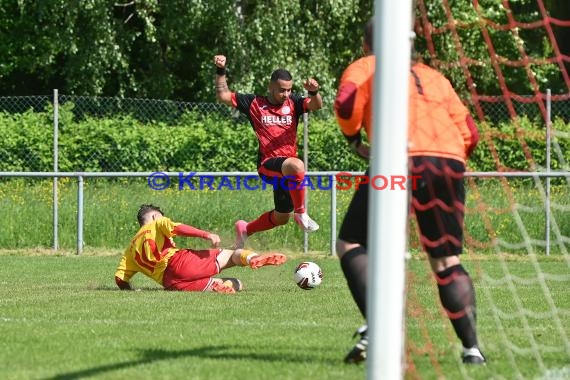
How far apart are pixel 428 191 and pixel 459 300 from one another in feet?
2.02

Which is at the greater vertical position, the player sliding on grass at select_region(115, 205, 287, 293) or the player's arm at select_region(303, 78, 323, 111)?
the player's arm at select_region(303, 78, 323, 111)

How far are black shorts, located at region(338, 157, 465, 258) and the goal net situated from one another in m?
0.51

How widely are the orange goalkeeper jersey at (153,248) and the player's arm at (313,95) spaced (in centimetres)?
173

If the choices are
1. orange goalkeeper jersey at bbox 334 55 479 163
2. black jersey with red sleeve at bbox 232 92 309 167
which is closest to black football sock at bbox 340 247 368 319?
orange goalkeeper jersey at bbox 334 55 479 163

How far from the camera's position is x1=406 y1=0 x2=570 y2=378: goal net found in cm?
664

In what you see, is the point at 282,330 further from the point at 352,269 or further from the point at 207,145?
the point at 207,145

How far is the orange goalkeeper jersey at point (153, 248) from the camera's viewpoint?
Result: 1003cm

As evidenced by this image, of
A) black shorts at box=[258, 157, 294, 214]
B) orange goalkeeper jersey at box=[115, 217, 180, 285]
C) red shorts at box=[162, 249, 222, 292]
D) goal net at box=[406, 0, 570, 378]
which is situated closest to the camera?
goal net at box=[406, 0, 570, 378]

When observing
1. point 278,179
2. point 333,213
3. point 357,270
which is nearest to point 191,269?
point 278,179

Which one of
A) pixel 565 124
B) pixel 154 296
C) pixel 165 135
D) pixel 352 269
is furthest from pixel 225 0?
pixel 352 269

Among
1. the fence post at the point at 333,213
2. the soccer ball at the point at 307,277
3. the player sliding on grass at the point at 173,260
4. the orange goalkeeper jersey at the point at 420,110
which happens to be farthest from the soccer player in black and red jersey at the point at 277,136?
the orange goalkeeper jersey at the point at 420,110

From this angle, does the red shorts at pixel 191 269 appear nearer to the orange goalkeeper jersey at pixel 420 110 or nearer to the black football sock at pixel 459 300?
the orange goalkeeper jersey at pixel 420 110

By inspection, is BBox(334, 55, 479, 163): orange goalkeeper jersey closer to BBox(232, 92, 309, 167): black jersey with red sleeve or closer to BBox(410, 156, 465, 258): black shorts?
BBox(410, 156, 465, 258): black shorts

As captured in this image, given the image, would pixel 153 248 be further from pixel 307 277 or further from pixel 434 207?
pixel 434 207
